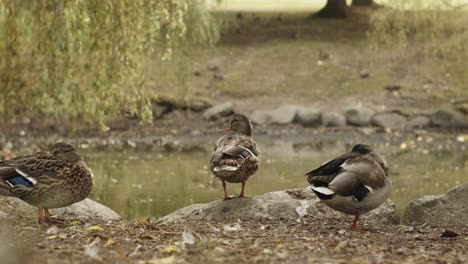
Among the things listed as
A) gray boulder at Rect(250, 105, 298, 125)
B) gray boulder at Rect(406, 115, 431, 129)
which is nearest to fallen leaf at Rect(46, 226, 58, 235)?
gray boulder at Rect(250, 105, 298, 125)

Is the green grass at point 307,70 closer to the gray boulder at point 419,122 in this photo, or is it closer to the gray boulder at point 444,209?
the gray boulder at point 419,122

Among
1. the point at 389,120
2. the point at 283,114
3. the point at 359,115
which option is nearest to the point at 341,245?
the point at 389,120

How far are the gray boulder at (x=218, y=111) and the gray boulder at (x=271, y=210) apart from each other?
15338 mm

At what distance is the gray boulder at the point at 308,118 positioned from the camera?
25.9 meters

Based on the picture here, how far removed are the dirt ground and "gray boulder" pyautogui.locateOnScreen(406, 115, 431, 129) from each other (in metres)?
15.9

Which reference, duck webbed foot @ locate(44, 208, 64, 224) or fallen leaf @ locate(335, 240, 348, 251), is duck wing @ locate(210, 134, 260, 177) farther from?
fallen leaf @ locate(335, 240, 348, 251)

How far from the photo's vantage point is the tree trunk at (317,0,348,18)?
3547 centimetres

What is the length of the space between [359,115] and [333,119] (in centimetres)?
75

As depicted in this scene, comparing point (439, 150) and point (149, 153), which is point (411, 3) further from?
point (149, 153)

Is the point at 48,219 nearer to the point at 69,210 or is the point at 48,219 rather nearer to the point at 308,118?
the point at 69,210

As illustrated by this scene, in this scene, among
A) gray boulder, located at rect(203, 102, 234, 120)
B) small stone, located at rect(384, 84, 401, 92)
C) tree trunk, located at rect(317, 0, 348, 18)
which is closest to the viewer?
gray boulder, located at rect(203, 102, 234, 120)

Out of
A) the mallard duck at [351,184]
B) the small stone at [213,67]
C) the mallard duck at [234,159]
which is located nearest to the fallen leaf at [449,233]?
the mallard duck at [351,184]

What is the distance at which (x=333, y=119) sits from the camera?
25891 millimetres

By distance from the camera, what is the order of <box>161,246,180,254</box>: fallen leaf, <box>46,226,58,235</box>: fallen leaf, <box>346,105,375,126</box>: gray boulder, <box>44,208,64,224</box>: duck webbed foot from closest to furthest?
<box>161,246,180,254</box>: fallen leaf < <box>46,226,58,235</box>: fallen leaf < <box>44,208,64,224</box>: duck webbed foot < <box>346,105,375,126</box>: gray boulder
